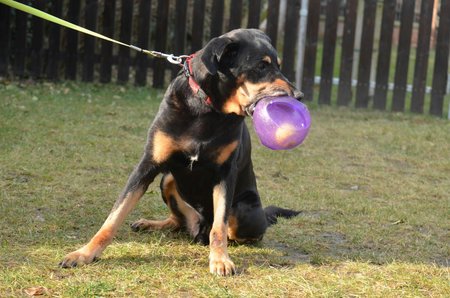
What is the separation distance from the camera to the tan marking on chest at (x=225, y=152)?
4320 millimetres

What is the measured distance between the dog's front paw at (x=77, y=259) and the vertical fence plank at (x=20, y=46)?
7.43m

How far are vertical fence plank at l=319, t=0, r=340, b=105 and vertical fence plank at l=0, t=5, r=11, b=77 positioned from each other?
458 cm

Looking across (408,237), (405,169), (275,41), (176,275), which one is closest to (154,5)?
(275,41)

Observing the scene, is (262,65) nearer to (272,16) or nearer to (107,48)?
(272,16)

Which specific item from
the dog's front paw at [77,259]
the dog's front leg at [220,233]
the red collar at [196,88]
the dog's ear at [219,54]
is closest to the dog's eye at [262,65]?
the dog's ear at [219,54]

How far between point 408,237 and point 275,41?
20.2ft

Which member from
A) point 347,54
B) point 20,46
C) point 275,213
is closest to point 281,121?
point 275,213

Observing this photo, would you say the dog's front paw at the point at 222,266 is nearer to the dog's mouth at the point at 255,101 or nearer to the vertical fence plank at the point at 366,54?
the dog's mouth at the point at 255,101

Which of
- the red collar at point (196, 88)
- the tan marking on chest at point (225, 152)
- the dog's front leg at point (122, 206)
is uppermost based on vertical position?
the red collar at point (196, 88)

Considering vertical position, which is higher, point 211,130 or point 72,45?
point 72,45

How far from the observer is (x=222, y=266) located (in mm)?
4125

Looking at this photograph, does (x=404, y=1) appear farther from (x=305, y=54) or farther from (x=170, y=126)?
(x=170, y=126)

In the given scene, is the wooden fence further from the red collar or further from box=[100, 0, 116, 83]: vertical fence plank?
the red collar

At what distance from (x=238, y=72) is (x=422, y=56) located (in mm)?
7362
